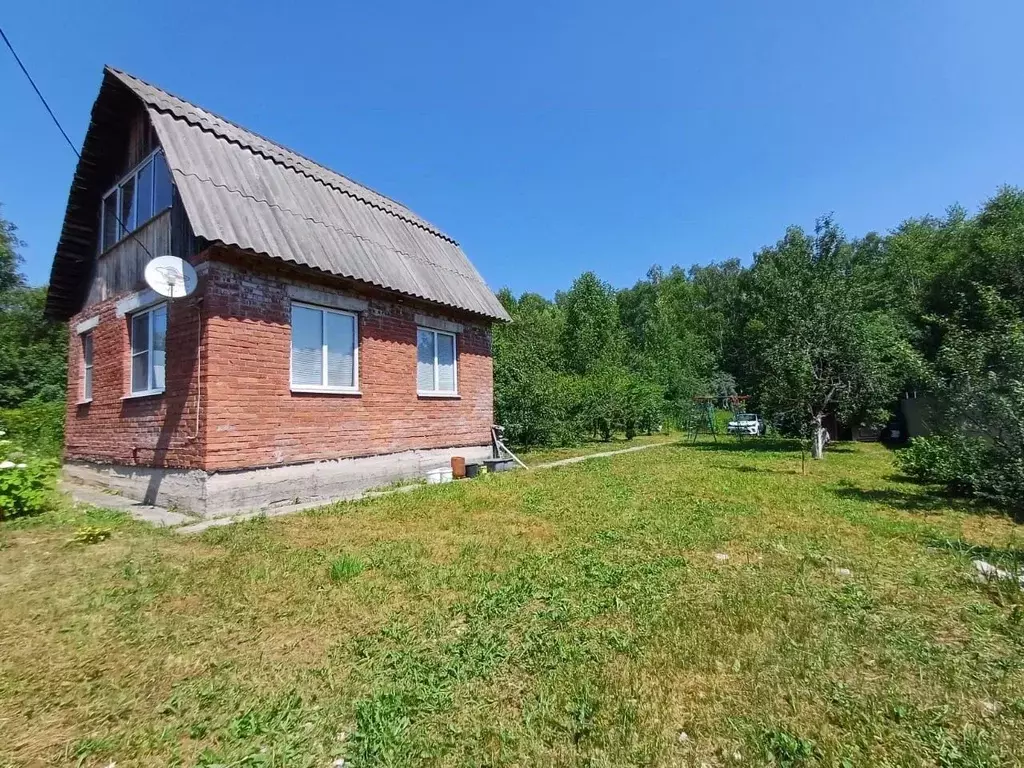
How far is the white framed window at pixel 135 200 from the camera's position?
9.09 m

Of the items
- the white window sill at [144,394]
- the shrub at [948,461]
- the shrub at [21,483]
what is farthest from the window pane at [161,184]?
the shrub at [948,461]

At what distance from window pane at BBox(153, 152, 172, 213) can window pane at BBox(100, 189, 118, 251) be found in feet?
6.11

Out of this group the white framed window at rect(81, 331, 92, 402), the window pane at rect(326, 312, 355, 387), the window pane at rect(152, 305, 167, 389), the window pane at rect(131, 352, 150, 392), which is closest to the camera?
the window pane at rect(152, 305, 167, 389)

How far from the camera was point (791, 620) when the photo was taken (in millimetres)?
3713

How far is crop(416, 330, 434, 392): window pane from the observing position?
11.1m

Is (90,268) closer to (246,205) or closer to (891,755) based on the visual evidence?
(246,205)

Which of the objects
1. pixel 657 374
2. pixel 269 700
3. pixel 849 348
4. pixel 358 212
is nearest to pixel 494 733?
pixel 269 700

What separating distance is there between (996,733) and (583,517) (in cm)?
490

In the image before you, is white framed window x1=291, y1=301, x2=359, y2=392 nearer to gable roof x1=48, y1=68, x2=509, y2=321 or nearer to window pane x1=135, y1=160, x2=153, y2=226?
gable roof x1=48, y1=68, x2=509, y2=321

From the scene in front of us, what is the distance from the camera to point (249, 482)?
795 centimetres

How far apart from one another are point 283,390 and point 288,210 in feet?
10.8

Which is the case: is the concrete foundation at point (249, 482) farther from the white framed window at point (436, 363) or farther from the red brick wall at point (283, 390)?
the white framed window at point (436, 363)

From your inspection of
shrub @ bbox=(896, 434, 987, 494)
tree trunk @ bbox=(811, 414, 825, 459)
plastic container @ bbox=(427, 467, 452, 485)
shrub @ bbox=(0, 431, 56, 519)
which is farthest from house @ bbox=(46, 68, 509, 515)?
tree trunk @ bbox=(811, 414, 825, 459)

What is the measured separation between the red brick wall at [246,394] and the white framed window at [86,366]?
211 millimetres
